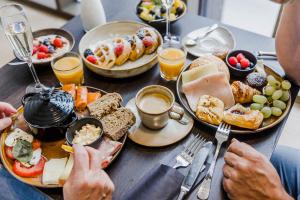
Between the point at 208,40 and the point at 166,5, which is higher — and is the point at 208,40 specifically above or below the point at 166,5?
below

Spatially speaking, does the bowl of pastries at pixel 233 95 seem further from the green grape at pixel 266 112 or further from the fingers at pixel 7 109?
the fingers at pixel 7 109

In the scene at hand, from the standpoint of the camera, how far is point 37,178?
41.9 inches

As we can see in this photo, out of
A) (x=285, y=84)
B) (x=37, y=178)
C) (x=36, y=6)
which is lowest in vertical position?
(x=36, y=6)

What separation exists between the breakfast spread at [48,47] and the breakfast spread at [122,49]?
0.15m

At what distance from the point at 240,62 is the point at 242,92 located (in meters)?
0.19

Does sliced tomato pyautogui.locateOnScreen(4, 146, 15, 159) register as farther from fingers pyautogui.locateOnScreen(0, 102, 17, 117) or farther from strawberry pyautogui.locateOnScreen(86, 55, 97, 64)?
strawberry pyautogui.locateOnScreen(86, 55, 97, 64)

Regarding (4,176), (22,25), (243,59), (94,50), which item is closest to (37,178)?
(4,176)

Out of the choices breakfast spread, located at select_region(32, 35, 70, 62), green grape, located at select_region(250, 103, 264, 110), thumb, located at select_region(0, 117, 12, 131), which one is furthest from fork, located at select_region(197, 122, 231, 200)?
breakfast spread, located at select_region(32, 35, 70, 62)

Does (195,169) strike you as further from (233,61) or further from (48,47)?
(48,47)

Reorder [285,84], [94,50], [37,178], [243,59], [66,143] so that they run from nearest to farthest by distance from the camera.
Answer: [37,178]
[66,143]
[285,84]
[243,59]
[94,50]

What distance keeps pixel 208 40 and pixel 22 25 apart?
2.86 feet

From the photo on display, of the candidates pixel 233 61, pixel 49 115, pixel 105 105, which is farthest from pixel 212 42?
pixel 49 115

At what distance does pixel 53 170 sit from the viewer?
107 cm

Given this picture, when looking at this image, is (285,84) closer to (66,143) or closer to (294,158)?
(294,158)
